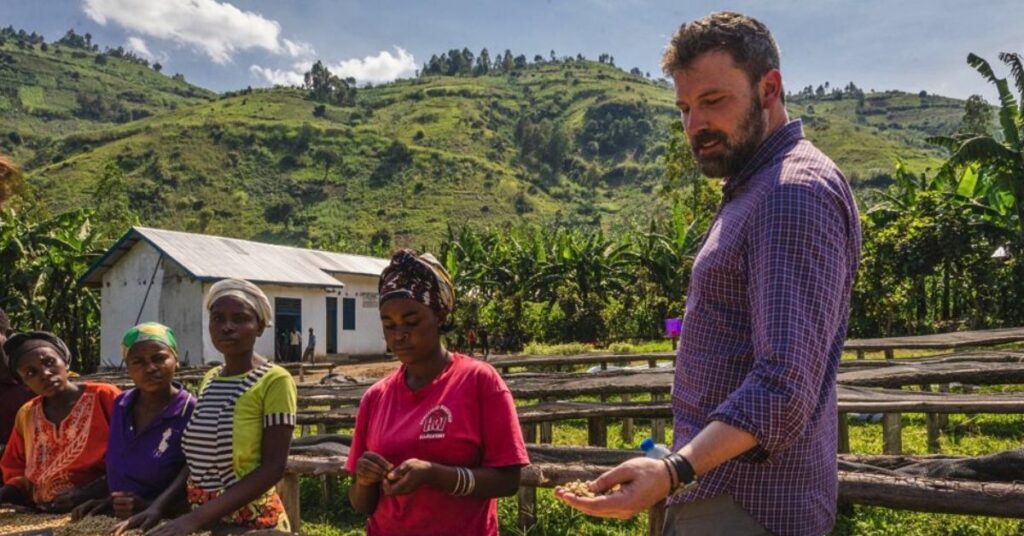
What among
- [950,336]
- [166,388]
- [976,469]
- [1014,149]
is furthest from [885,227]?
[166,388]

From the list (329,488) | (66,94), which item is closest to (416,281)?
(329,488)

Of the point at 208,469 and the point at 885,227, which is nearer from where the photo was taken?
the point at 208,469

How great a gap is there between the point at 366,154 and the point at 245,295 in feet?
231

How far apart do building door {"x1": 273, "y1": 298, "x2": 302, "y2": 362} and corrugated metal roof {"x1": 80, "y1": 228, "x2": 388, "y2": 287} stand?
72cm

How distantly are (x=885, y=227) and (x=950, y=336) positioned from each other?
7.47 meters

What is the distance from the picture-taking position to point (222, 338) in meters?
2.94

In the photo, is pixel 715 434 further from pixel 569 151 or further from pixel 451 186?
pixel 569 151

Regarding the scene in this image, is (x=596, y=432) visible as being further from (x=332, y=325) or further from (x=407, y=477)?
(x=332, y=325)

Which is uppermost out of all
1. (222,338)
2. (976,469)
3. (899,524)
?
(222,338)

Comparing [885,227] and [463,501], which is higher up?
[885,227]

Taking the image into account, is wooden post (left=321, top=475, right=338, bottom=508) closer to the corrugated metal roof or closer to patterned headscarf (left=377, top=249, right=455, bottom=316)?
patterned headscarf (left=377, top=249, right=455, bottom=316)

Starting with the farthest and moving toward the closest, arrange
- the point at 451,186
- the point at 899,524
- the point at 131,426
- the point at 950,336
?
the point at 451,186, the point at 950,336, the point at 899,524, the point at 131,426

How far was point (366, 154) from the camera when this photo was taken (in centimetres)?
7156

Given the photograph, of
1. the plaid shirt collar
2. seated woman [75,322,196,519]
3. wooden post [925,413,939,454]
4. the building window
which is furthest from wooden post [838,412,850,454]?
the building window
